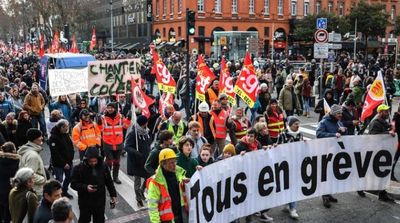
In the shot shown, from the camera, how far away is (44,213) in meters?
4.69

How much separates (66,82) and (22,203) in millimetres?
7452

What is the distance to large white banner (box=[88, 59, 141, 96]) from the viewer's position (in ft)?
32.5

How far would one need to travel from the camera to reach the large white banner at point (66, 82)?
12414mm

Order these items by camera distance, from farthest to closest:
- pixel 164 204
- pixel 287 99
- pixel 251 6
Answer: pixel 251 6 < pixel 287 99 < pixel 164 204

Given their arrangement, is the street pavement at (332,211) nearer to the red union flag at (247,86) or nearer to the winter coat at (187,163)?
the winter coat at (187,163)

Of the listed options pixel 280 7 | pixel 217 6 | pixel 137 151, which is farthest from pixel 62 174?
pixel 280 7

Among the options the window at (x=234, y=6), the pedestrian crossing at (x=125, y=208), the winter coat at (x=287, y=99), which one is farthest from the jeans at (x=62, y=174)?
the window at (x=234, y=6)

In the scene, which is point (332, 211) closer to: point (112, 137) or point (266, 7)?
point (112, 137)

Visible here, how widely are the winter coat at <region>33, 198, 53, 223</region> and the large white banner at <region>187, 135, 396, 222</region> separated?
5.05 feet

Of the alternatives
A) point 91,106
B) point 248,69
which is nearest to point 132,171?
point 248,69

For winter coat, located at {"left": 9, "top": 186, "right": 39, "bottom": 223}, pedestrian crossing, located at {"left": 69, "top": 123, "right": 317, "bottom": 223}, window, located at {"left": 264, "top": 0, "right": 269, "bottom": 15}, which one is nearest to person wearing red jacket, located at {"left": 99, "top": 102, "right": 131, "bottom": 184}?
pedestrian crossing, located at {"left": 69, "top": 123, "right": 317, "bottom": 223}

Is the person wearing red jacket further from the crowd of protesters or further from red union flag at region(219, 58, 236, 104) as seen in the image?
red union flag at region(219, 58, 236, 104)

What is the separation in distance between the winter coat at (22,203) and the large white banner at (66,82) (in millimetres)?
6934

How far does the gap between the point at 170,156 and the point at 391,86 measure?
14295 mm
